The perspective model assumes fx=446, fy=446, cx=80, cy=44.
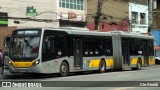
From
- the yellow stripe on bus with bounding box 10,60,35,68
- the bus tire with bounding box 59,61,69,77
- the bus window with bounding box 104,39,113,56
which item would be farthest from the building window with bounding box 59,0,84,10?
the yellow stripe on bus with bounding box 10,60,35,68

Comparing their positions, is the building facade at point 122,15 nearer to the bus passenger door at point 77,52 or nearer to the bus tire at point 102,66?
the bus tire at point 102,66

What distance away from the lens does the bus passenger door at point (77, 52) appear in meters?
28.6

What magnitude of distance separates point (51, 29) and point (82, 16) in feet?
90.4

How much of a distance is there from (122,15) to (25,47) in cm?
3812

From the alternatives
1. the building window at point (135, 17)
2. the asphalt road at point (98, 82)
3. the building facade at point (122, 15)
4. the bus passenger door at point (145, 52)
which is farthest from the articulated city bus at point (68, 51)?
the building window at point (135, 17)

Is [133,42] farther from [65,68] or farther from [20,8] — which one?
[20,8]

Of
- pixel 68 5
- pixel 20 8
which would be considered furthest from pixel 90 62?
pixel 68 5

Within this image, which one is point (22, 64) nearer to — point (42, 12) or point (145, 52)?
point (145, 52)

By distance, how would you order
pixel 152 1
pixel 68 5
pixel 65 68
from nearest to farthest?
pixel 65 68 → pixel 68 5 → pixel 152 1

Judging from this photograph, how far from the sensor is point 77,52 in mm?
28797

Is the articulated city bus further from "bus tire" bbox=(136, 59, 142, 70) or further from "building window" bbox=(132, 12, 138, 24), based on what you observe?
"building window" bbox=(132, 12, 138, 24)

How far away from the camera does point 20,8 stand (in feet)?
147

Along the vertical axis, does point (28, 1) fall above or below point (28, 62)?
above

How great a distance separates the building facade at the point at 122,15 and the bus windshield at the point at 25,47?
2905 centimetres
